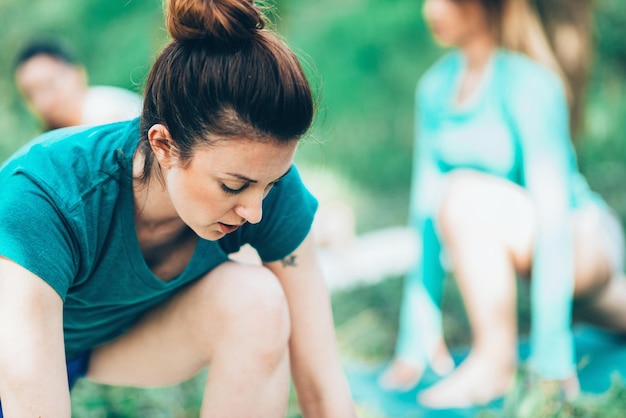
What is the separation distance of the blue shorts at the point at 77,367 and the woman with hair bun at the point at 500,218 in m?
1.21

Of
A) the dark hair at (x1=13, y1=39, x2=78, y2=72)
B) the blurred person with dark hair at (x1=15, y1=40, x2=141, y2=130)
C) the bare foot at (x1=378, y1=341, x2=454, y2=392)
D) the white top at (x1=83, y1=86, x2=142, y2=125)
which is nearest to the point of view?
the bare foot at (x1=378, y1=341, x2=454, y2=392)

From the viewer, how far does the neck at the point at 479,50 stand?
2759 millimetres

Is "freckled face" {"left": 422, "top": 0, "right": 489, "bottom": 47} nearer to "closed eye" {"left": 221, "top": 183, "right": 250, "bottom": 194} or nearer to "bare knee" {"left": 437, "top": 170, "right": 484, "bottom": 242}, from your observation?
"bare knee" {"left": 437, "top": 170, "right": 484, "bottom": 242}

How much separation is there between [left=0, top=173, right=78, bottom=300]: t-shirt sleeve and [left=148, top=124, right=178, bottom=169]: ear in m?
0.19

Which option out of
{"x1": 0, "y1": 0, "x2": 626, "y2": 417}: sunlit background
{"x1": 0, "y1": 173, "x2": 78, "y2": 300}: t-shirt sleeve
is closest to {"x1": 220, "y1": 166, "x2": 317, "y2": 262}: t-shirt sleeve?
{"x1": 0, "y1": 173, "x2": 78, "y2": 300}: t-shirt sleeve

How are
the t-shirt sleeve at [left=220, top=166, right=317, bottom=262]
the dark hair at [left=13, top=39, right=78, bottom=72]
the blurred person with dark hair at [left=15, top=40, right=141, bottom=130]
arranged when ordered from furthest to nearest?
the dark hair at [left=13, top=39, right=78, bottom=72]
the blurred person with dark hair at [left=15, top=40, right=141, bottom=130]
the t-shirt sleeve at [left=220, top=166, right=317, bottom=262]

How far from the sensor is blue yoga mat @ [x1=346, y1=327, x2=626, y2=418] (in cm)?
243

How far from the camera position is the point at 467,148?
2713mm

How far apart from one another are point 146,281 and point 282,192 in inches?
12.2

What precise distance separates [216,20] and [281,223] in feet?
1.44

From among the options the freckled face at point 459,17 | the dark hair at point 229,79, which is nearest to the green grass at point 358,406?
the freckled face at point 459,17

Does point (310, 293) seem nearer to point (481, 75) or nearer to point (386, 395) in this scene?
point (386, 395)

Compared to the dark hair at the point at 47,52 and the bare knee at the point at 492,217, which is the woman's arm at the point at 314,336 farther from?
the dark hair at the point at 47,52

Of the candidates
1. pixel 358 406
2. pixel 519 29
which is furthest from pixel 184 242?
pixel 519 29
